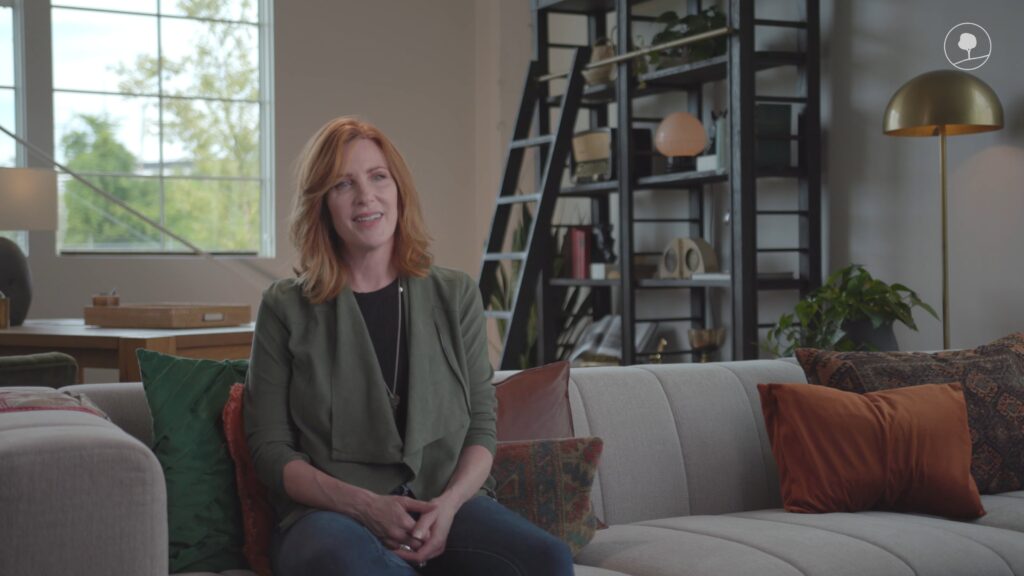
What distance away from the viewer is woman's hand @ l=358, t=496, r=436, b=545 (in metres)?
1.99

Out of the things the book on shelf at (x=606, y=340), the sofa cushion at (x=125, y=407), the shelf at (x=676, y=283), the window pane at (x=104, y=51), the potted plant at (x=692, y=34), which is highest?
the window pane at (x=104, y=51)

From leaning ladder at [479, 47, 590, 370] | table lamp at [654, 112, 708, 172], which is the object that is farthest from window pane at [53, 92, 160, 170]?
table lamp at [654, 112, 708, 172]

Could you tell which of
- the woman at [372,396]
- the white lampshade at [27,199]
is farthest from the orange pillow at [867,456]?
the white lampshade at [27,199]

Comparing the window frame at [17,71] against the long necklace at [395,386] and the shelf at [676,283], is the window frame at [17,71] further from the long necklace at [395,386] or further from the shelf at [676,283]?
the long necklace at [395,386]

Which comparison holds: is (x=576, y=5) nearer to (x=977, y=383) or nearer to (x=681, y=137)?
(x=681, y=137)

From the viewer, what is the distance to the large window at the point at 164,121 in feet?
21.7

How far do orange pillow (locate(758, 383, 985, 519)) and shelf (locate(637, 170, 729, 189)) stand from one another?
7.99ft

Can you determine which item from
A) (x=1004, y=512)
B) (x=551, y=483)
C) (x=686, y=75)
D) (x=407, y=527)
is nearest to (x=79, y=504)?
(x=407, y=527)

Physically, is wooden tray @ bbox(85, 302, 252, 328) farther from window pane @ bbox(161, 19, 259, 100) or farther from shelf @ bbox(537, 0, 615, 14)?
window pane @ bbox(161, 19, 259, 100)

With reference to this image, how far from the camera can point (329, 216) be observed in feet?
7.51

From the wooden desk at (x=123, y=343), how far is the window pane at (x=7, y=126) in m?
2.65

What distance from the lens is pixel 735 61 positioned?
4.86 metres

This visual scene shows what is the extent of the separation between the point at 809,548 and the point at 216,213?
539 centimetres

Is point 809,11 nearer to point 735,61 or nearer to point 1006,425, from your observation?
point 735,61
